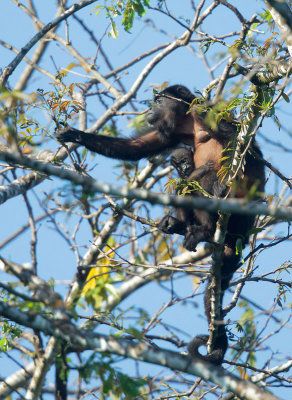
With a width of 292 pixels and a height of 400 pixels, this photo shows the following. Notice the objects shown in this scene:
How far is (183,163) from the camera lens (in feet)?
18.9

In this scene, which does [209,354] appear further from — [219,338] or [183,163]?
[183,163]


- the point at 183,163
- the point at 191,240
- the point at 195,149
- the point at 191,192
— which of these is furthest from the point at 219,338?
the point at 195,149

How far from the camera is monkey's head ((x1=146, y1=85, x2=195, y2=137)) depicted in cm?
618

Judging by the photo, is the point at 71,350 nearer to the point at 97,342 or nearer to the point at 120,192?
the point at 97,342

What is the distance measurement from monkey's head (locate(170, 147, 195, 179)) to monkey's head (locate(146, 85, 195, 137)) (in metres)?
0.50

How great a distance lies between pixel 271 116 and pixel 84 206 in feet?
13.4

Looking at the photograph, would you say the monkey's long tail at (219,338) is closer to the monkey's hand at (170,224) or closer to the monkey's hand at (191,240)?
the monkey's hand at (191,240)

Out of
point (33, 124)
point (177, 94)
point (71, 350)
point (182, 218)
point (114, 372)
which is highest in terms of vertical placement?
point (177, 94)

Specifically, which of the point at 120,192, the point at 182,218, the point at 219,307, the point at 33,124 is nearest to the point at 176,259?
the point at 182,218

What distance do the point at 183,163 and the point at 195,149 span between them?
369 millimetres

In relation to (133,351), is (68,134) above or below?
above

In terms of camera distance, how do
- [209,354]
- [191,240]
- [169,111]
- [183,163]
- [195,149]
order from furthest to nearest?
[169,111] → [195,149] → [183,163] → [191,240] → [209,354]

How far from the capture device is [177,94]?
6148mm

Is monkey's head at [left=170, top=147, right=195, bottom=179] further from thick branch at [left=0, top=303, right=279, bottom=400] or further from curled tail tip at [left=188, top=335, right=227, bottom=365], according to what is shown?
thick branch at [left=0, top=303, right=279, bottom=400]
